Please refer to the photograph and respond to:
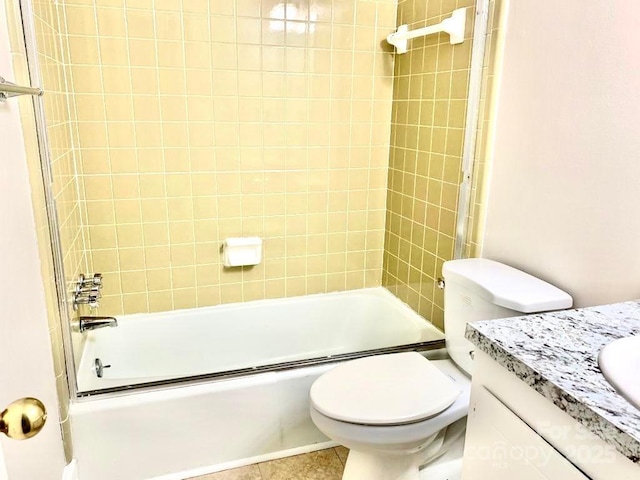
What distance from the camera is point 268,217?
235cm

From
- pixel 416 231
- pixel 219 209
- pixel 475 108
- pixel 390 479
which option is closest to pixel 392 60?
pixel 475 108

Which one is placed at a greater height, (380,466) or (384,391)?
(384,391)

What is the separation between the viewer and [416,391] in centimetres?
157

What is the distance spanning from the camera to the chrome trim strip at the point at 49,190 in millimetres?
1356

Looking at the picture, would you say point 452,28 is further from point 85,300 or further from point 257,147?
point 85,300

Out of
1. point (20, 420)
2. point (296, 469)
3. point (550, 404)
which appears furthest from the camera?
point (296, 469)

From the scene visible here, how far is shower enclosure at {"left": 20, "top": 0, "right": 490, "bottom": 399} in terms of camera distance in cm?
196

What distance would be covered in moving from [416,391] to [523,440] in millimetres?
716

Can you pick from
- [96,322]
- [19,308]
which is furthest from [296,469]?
[19,308]

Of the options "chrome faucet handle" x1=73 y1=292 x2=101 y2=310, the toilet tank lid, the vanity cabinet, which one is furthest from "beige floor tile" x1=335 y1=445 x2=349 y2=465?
"chrome faucet handle" x1=73 y1=292 x2=101 y2=310

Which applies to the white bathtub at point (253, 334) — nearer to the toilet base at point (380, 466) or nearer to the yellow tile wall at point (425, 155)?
the yellow tile wall at point (425, 155)

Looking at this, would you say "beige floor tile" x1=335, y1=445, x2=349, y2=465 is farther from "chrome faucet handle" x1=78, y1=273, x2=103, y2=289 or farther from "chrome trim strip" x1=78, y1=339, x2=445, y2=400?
"chrome faucet handle" x1=78, y1=273, x2=103, y2=289

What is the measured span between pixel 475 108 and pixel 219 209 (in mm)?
1177

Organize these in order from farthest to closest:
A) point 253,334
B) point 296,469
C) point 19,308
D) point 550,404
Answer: point 253,334
point 296,469
point 19,308
point 550,404
